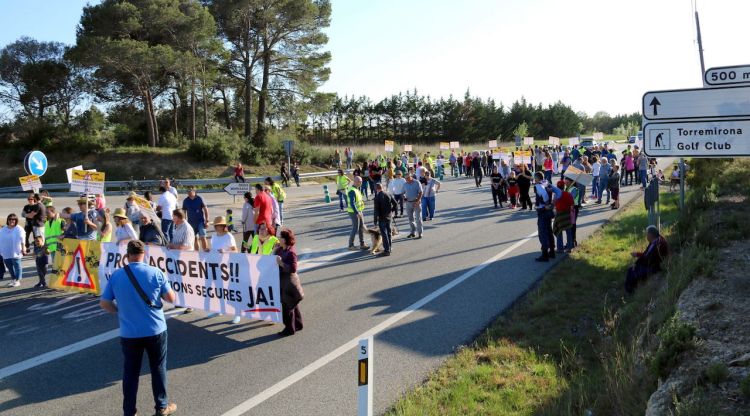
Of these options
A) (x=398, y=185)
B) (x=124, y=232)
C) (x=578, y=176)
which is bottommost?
(x=124, y=232)

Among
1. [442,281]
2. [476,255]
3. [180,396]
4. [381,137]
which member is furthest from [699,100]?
[381,137]

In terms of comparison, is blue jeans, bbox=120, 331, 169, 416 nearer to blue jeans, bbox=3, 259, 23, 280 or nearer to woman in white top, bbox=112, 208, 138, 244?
woman in white top, bbox=112, 208, 138, 244

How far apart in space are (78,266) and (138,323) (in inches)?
244

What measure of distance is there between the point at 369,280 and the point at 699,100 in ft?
21.3

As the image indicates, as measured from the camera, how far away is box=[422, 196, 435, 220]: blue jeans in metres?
19.4

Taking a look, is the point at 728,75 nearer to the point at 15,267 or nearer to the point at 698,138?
the point at 698,138

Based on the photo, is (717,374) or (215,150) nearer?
(717,374)

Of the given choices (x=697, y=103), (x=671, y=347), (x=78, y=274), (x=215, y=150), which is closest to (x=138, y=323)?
(x=671, y=347)

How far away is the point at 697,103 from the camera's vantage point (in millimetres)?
7934

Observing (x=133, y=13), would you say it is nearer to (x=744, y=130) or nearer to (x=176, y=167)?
(x=176, y=167)

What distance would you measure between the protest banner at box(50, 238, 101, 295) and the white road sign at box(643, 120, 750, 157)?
9.63 m

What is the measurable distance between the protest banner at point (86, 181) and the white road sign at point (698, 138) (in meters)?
13.1

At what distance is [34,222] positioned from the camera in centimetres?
1555

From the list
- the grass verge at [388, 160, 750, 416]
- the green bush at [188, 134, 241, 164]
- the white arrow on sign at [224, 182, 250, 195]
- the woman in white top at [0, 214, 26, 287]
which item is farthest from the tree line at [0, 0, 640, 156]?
the grass verge at [388, 160, 750, 416]
